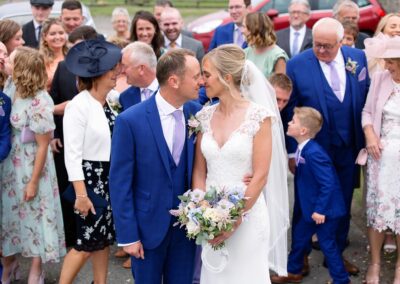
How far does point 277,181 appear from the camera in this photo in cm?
493

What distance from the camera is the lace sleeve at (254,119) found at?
166 inches

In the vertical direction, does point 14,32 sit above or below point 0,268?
above

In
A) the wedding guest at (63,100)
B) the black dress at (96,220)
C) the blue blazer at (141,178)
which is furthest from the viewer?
the wedding guest at (63,100)

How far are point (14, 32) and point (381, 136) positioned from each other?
365 centimetres

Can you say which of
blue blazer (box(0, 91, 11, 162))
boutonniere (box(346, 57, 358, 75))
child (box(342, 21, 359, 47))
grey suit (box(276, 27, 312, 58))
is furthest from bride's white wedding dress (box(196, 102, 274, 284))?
grey suit (box(276, 27, 312, 58))

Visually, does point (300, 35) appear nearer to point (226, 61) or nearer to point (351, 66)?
point (351, 66)

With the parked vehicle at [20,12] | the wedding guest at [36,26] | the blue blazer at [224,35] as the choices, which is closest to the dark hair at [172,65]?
the blue blazer at [224,35]

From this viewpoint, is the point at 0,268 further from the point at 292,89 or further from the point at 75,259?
the point at 292,89

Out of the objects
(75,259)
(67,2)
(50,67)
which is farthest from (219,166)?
(67,2)

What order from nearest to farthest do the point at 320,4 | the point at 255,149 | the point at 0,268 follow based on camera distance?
1. the point at 255,149
2. the point at 0,268
3. the point at 320,4

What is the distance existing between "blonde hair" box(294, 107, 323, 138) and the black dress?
1649mm

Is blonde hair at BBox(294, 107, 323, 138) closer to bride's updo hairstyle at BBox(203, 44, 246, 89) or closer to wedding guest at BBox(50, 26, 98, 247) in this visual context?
bride's updo hairstyle at BBox(203, 44, 246, 89)

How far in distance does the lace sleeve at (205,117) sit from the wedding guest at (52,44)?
2.63 meters

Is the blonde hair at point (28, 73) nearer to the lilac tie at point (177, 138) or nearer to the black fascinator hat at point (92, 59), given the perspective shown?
the black fascinator hat at point (92, 59)
